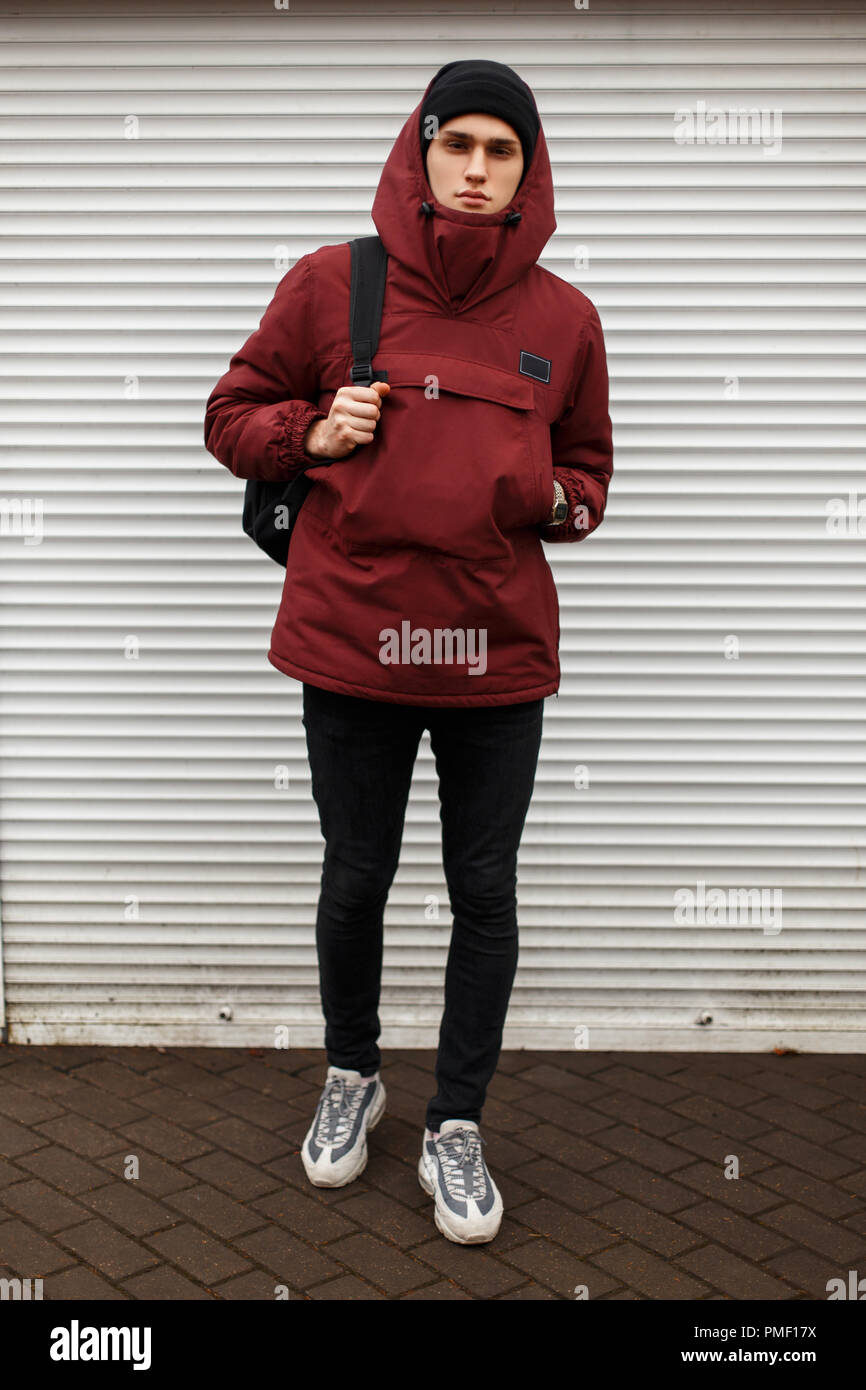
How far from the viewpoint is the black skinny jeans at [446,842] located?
A: 3197mm

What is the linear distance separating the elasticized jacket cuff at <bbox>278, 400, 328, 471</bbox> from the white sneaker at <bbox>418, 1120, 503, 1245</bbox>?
1.62 metres

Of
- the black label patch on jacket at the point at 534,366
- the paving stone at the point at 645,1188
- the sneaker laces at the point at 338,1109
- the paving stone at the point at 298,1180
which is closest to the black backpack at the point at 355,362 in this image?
the black label patch on jacket at the point at 534,366

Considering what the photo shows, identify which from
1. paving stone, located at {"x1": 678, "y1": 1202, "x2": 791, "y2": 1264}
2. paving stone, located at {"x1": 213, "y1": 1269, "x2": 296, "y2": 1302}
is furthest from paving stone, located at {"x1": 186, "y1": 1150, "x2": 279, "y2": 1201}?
paving stone, located at {"x1": 678, "y1": 1202, "x2": 791, "y2": 1264}

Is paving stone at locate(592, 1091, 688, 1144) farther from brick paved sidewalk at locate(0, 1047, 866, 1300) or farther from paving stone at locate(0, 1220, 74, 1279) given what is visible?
paving stone at locate(0, 1220, 74, 1279)

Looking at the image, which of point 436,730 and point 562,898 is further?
point 562,898

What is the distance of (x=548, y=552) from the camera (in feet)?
13.7

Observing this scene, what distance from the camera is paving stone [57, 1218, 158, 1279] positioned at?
3135mm

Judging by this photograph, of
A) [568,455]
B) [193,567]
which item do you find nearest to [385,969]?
[193,567]

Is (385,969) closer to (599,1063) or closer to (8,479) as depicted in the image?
(599,1063)

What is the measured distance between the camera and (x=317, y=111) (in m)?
3.96

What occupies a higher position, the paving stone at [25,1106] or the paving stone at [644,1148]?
the paving stone at [25,1106]

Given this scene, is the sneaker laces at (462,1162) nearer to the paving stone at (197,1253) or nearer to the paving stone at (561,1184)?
the paving stone at (561,1184)

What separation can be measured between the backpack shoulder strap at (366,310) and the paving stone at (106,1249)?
6.56ft

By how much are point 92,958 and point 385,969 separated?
0.91 metres
